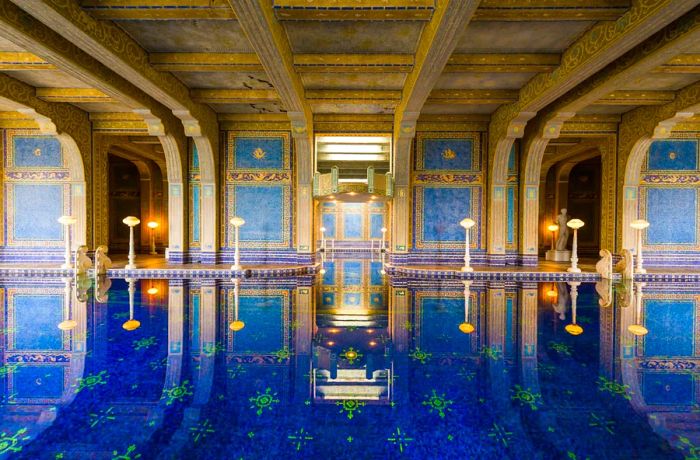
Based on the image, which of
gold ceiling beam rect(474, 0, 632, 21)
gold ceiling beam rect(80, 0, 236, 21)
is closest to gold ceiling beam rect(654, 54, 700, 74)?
gold ceiling beam rect(474, 0, 632, 21)

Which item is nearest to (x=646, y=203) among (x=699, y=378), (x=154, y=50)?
(x=699, y=378)

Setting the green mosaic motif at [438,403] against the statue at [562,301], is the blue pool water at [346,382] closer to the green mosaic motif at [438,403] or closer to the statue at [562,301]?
the green mosaic motif at [438,403]

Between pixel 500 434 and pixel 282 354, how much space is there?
74.7 inches

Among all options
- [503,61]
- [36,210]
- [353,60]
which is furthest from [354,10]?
[36,210]

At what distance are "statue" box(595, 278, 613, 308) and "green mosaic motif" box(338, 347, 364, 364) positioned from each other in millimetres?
3987

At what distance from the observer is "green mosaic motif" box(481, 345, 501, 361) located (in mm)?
3201

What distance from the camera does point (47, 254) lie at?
919 centimetres

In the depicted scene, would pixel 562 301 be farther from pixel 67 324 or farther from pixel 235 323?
pixel 67 324

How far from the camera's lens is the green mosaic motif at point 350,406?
226 centimetres

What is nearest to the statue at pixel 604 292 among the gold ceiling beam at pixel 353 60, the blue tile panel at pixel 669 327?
the blue tile panel at pixel 669 327

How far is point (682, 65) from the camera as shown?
18.4 feet

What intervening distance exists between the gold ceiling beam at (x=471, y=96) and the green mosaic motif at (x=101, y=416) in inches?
278

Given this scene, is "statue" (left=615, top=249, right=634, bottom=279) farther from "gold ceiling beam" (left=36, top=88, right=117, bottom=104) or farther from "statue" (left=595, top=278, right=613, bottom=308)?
"gold ceiling beam" (left=36, top=88, right=117, bottom=104)

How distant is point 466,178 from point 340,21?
19.1ft
